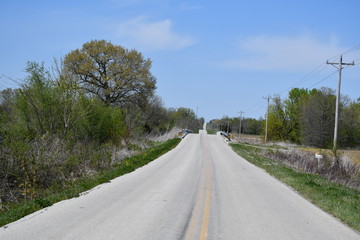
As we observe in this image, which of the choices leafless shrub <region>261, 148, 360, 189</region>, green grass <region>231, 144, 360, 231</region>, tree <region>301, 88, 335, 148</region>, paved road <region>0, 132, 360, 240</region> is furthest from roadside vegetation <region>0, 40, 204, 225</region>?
tree <region>301, 88, 335, 148</region>

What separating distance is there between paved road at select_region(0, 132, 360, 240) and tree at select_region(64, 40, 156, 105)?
34.6 meters

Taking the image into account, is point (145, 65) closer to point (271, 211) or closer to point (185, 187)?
point (185, 187)

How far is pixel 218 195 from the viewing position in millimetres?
11828

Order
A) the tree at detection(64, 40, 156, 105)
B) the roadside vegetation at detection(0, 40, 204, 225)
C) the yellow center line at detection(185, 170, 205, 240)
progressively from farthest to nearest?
the tree at detection(64, 40, 156, 105) → the roadside vegetation at detection(0, 40, 204, 225) → the yellow center line at detection(185, 170, 205, 240)

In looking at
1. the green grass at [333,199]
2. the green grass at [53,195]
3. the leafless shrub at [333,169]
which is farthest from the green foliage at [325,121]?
the green grass at [53,195]

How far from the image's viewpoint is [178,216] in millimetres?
8477

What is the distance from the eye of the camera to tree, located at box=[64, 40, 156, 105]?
46.5 metres

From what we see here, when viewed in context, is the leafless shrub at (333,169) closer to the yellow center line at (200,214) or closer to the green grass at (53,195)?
the yellow center line at (200,214)

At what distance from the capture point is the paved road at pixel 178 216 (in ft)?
22.8

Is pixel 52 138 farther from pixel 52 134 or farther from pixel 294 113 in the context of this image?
pixel 294 113

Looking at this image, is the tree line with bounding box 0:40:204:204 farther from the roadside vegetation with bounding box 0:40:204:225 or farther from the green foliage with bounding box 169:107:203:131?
the green foliage with bounding box 169:107:203:131

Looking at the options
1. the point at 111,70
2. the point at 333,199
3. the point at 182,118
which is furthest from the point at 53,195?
the point at 182,118

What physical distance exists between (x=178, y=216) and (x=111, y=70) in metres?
40.4

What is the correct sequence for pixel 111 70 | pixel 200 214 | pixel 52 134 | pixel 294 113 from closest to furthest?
1. pixel 200 214
2. pixel 52 134
3. pixel 111 70
4. pixel 294 113
